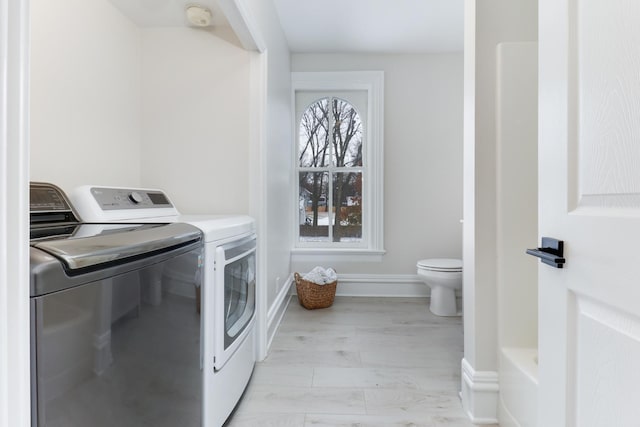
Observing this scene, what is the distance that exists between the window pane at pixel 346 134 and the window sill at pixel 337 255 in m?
0.92

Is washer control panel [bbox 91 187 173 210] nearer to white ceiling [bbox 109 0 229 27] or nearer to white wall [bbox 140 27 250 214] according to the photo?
white wall [bbox 140 27 250 214]

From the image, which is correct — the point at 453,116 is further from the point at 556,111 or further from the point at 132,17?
the point at 132,17

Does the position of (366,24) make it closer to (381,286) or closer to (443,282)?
(443,282)

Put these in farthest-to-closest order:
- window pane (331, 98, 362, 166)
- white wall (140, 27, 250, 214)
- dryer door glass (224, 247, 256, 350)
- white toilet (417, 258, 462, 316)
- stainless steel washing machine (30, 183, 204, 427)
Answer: window pane (331, 98, 362, 166) < white toilet (417, 258, 462, 316) < white wall (140, 27, 250, 214) < dryer door glass (224, 247, 256, 350) < stainless steel washing machine (30, 183, 204, 427)

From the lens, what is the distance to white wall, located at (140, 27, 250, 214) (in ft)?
6.56

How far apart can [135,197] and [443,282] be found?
7.73 ft

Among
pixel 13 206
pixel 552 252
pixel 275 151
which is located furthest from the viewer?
pixel 275 151

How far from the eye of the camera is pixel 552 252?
33.7 inches

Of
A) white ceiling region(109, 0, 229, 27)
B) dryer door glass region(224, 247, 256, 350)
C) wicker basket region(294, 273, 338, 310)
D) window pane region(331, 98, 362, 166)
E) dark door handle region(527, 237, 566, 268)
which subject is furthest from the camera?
window pane region(331, 98, 362, 166)

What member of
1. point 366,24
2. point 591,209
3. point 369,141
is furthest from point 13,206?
point 369,141

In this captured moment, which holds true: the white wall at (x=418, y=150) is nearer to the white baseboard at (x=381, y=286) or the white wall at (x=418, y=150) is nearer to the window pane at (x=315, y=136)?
the white baseboard at (x=381, y=286)

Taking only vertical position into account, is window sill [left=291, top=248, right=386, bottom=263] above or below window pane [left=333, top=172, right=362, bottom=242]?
below

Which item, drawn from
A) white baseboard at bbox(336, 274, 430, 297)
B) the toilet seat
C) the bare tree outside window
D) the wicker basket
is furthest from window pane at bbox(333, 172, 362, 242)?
the toilet seat

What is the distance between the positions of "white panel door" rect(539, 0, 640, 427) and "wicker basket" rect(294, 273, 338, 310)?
2.04 meters
